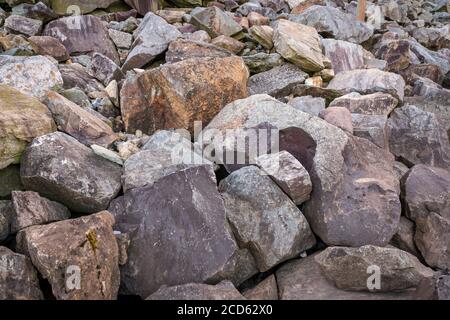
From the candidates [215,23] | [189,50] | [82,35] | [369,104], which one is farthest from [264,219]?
[215,23]

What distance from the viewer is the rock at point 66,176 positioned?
4355mm

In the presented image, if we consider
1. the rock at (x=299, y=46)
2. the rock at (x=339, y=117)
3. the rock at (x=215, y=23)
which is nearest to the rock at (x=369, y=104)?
the rock at (x=339, y=117)

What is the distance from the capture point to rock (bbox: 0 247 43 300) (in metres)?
3.50

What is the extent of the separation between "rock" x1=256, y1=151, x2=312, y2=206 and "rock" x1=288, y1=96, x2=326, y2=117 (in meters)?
1.78

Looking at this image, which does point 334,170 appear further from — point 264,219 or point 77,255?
point 77,255

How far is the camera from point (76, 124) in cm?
517

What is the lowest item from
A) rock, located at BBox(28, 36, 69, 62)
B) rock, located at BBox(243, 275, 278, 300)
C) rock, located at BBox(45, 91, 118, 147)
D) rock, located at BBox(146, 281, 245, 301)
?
rock, located at BBox(243, 275, 278, 300)

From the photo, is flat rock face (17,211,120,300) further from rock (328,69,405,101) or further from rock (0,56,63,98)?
rock (328,69,405,101)

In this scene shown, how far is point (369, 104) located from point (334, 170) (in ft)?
7.12

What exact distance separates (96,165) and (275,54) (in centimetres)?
437

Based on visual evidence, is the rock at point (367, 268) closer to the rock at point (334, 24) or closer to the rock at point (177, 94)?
the rock at point (177, 94)

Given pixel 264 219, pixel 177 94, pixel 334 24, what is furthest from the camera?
pixel 334 24

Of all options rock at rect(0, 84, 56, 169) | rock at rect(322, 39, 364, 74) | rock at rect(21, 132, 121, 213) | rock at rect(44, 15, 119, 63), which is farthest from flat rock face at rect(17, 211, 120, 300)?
rock at rect(322, 39, 364, 74)
